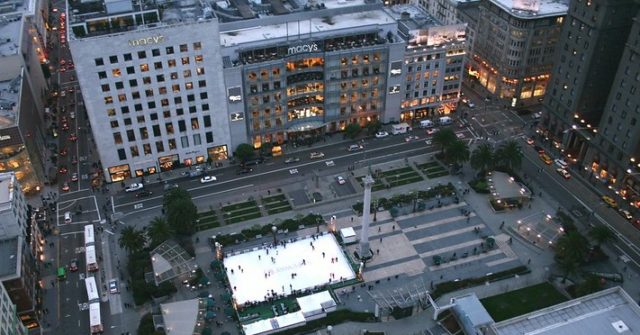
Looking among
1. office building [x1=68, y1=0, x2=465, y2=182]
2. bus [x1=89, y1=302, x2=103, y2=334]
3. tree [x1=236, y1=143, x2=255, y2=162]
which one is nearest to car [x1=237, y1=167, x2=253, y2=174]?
tree [x1=236, y1=143, x2=255, y2=162]

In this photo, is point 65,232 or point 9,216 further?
point 65,232

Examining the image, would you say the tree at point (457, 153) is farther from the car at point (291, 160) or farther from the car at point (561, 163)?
the car at point (291, 160)

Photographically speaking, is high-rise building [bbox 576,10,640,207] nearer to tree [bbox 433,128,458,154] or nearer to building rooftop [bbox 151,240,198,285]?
tree [bbox 433,128,458,154]

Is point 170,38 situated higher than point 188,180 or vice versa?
point 170,38

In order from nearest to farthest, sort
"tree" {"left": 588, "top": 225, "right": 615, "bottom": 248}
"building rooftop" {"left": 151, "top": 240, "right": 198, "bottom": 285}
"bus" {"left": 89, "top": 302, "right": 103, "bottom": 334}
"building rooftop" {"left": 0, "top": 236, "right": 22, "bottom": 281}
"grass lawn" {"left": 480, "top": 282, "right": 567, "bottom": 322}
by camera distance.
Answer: "building rooftop" {"left": 0, "top": 236, "right": 22, "bottom": 281}, "bus" {"left": 89, "top": 302, "right": 103, "bottom": 334}, "grass lawn" {"left": 480, "top": 282, "right": 567, "bottom": 322}, "building rooftop" {"left": 151, "top": 240, "right": 198, "bottom": 285}, "tree" {"left": 588, "top": 225, "right": 615, "bottom": 248}

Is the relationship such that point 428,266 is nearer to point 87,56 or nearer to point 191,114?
point 191,114

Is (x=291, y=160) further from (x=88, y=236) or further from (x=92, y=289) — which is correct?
(x=92, y=289)

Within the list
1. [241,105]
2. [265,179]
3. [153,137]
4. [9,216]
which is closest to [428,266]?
[265,179]
